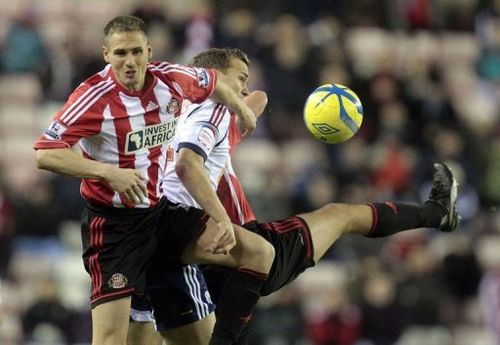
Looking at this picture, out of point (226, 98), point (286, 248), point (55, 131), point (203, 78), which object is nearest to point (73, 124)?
point (55, 131)

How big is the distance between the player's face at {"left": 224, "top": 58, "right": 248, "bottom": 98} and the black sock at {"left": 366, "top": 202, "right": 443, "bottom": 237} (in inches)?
41.8

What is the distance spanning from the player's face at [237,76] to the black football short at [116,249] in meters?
0.98

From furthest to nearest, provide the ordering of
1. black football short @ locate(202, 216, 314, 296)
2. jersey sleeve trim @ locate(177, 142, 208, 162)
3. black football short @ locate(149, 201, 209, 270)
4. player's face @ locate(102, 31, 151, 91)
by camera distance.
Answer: black football short @ locate(202, 216, 314, 296) < black football short @ locate(149, 201, 209, 270) < jersey sleeve trim @ locate(177, 142, 208, 162) < player's face @ locate(102, 31, 151, 91)

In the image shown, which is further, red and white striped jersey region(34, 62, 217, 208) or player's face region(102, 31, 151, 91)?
player's face region(102, 31, 151, 91)

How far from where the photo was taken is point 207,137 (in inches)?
286

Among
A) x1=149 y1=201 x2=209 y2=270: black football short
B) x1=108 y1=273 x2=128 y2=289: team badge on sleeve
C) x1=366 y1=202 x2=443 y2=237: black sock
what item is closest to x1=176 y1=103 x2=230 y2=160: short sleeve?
x1=149 y1=201 x2=209 y2=270: black football short

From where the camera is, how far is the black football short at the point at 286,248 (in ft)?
24.5

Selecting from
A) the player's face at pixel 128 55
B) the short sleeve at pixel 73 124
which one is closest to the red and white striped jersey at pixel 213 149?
the player's face at pixel 128 55

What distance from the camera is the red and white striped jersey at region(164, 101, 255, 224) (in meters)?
7.25

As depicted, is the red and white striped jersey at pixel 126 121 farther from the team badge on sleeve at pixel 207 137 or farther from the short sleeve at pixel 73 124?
the team badge on sleeve at pixel 207 137

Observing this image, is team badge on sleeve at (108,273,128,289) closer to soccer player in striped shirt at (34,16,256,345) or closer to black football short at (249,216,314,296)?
soccer player in striped shirt at (34,16,256,345)

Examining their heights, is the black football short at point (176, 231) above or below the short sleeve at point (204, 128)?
below

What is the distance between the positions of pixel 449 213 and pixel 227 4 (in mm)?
7574

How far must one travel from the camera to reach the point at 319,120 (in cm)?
787
